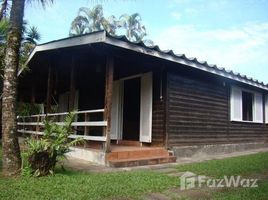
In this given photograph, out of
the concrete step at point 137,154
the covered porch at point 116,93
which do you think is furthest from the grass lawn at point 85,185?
the covered porch at point 116,93

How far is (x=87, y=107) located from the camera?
14945 millimetres

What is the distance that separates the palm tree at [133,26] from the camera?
36000 mm

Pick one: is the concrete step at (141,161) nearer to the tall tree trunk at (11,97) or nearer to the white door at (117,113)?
the tall tree trunk at (11,97)

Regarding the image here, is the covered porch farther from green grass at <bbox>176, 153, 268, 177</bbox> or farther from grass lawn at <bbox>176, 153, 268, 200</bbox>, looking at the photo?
grass lawn at <bbox>176, 153, 268, 200</bbox>

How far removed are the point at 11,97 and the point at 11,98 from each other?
20 millimetres

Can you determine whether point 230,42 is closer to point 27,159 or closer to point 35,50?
point 35,50

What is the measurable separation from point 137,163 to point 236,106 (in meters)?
6.97

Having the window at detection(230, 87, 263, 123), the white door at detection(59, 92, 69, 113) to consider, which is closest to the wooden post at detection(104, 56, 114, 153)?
the window at detection(230, 87, 263, 123)

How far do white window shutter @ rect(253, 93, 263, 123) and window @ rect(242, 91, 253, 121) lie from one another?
0.19 meters

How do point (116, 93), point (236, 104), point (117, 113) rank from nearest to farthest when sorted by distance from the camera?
point (117, 113) < point (116, 93) < point (236, 104)

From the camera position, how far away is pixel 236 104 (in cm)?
1399

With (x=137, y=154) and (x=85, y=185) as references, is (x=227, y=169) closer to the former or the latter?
(x=137, y=154)

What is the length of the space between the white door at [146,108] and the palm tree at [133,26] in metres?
25.3

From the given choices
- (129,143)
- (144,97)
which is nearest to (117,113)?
(129,143)
